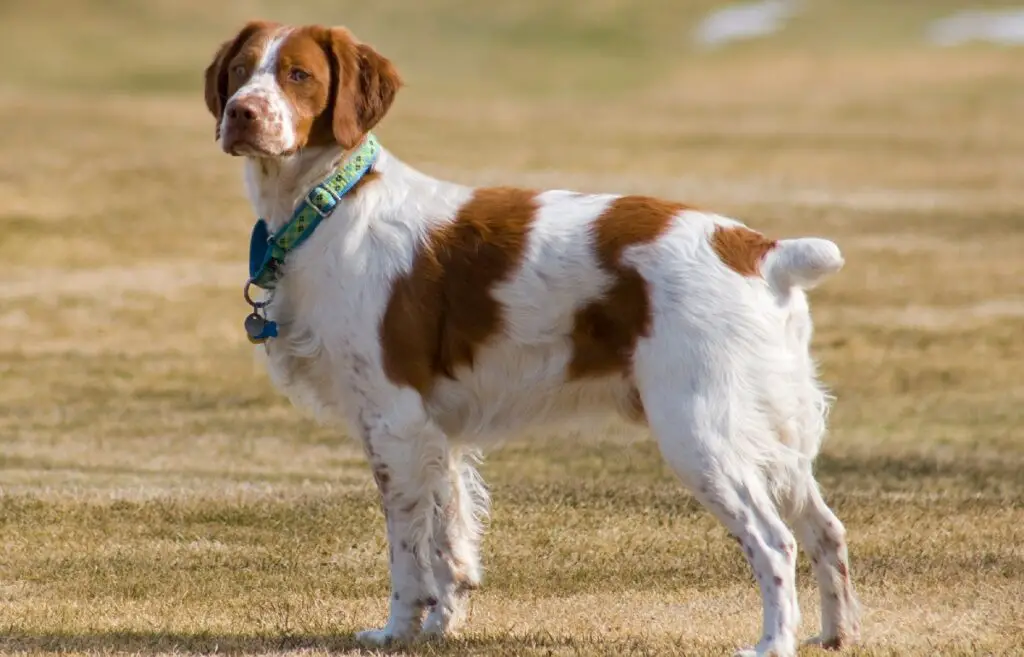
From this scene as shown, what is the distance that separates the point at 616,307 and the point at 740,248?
47cm

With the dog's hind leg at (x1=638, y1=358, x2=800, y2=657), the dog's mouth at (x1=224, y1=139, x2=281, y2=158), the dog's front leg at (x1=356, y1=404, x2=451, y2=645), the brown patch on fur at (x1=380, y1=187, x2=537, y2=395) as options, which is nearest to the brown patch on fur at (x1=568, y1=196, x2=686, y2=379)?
the dog's hind leg at (x1=638, y1=358, x2=800, y2=657)

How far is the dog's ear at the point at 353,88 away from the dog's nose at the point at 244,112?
0.34m

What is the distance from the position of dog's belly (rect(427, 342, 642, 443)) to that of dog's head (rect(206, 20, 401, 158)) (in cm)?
95

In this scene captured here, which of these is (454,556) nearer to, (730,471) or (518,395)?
(518,395)

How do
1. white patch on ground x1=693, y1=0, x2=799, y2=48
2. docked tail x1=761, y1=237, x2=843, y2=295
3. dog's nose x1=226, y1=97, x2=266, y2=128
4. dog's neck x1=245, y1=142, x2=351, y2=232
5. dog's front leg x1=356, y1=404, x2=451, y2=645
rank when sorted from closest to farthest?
docked tail x1=761, y1=237, x2=843, y2=295 < dog's nose x1=226, y1=97, x2=266, y2=128 < dog's front leg x1=356, y1=404, x2=451, y2=645 < dog's neck x1=245, y1=142, x2=351, y2=232 < white patch on ground x1=693, y1=0, x2=799, y2=48

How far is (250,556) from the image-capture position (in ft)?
28.0

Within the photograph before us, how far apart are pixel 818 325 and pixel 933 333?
112cm

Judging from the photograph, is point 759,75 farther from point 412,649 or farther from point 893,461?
point 412,649

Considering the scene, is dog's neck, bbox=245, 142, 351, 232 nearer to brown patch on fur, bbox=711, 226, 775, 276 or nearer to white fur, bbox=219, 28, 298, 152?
white fur, bbox=219, 28, 298, 152

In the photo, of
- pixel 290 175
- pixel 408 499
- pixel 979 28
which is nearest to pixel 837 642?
pixel 408 499

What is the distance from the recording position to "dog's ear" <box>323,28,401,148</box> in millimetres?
6598

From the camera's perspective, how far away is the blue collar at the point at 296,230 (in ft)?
21.7

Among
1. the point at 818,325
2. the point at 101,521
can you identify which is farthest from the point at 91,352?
the point at 101,521

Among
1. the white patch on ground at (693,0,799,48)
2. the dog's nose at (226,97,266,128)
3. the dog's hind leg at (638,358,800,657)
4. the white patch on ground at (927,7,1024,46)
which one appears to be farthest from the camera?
the white patch on ground at (693,0,799,48)
